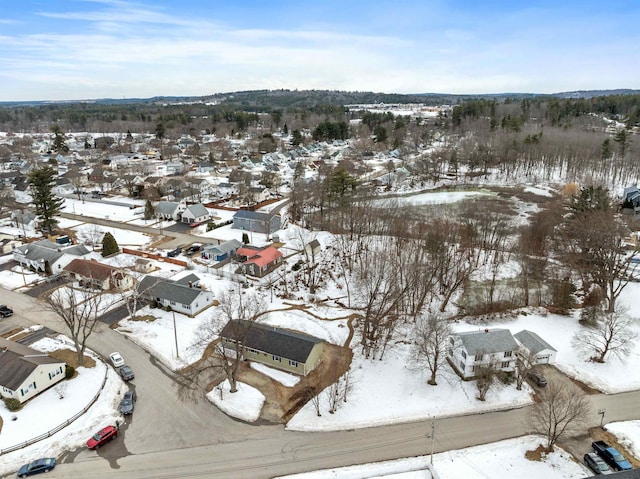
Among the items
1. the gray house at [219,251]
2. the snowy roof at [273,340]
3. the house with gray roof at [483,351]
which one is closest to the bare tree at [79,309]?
the snowy roof at [273,340]

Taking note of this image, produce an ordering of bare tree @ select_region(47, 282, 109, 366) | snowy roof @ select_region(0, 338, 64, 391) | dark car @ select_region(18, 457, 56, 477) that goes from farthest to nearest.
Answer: bare tree @ select_region(47, 282, 109, 366) → snowy roof @ select_region(0, 338, 64, 391) → dark car @ select_region(18, 457, 56, 477)

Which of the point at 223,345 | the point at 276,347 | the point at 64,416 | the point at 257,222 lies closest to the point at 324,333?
the point at 276,347

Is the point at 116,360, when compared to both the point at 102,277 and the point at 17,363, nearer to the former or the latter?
the point at 17,363

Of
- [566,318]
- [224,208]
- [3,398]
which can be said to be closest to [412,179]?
[224,208]

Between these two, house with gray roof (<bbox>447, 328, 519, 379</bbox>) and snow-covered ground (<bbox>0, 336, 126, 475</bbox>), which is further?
house with gray roof (<bbox>447, 328, 519, 379</bbox>)

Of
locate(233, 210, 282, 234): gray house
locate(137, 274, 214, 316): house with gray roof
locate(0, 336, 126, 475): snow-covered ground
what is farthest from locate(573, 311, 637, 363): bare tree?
locate(233, 210, 282, 234): gray house

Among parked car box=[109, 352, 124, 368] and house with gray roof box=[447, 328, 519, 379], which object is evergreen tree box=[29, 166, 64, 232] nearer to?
parked car box=[109, 352, 124, 368]
